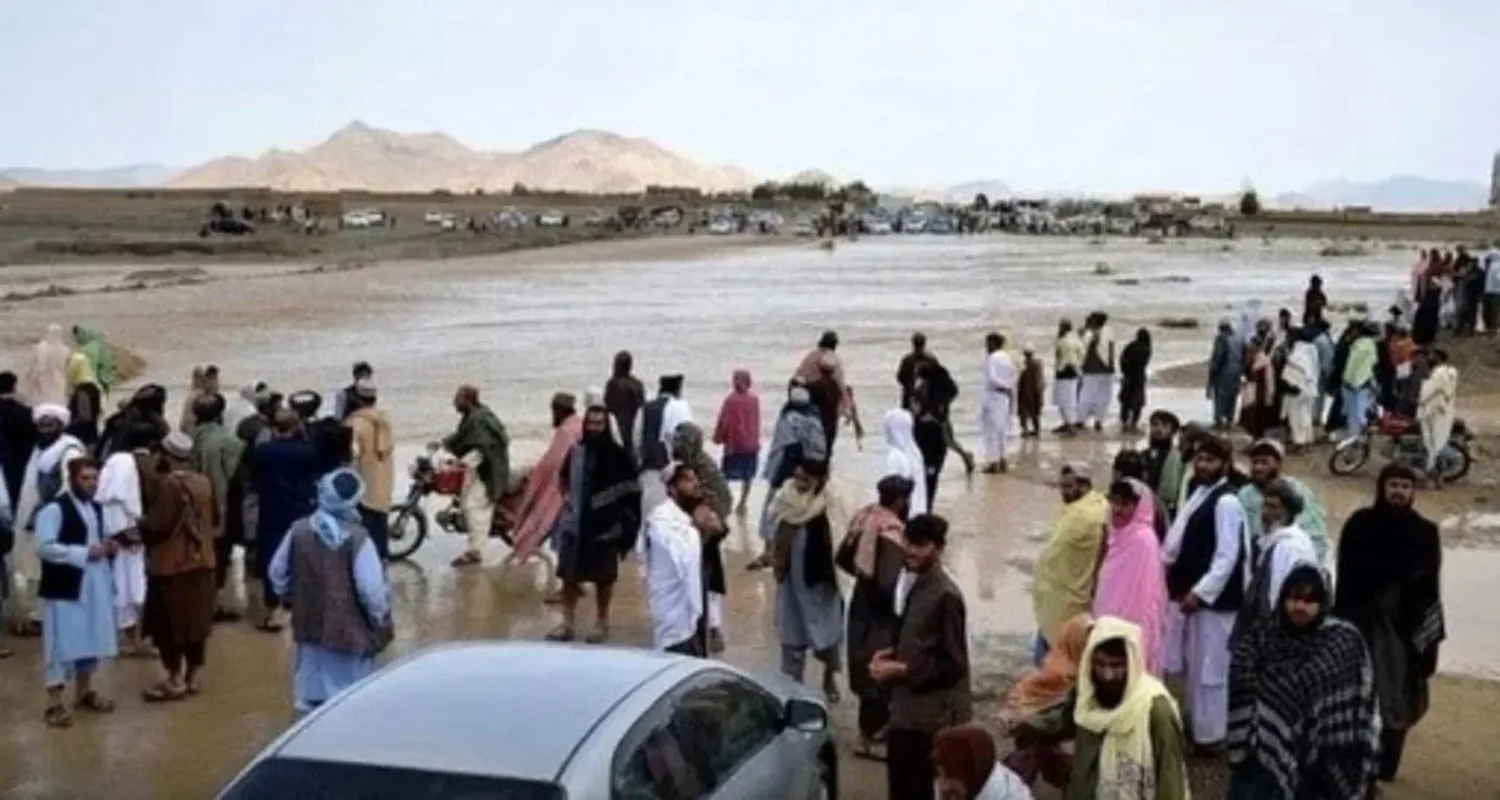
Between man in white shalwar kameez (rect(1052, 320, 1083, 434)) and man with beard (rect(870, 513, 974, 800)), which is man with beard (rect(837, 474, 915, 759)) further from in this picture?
man in white shalwar kameez (rect(1052, 320, 1083, 434))

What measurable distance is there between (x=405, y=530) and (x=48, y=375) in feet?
18.3

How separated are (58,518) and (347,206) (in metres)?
145

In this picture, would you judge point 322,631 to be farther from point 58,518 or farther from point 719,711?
point 719,711

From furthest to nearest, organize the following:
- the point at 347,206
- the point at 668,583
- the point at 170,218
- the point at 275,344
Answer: the point at 347,206
the point at 170,218
the point at 275,344
the point at 668,583

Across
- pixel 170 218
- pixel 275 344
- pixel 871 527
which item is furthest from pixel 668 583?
pixel 170 218

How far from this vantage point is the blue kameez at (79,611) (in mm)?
9758

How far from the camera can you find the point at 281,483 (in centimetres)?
1212

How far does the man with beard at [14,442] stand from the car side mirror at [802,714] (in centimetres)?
726

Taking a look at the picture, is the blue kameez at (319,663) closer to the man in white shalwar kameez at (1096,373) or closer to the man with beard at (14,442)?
the man with beard at (14,442)

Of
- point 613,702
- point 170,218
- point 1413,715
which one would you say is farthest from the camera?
point 170,218

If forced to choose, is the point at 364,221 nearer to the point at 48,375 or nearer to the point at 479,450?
the point at 48,375

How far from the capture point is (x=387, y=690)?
599 cm

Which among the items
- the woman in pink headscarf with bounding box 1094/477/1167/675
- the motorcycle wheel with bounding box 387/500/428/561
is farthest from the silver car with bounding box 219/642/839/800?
the motorcycle wheel with bounding box 387/500/428/561

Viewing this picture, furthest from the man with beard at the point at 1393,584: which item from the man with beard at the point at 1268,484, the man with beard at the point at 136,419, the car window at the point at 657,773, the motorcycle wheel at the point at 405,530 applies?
the motorcycle wheel at the point at 405,530
